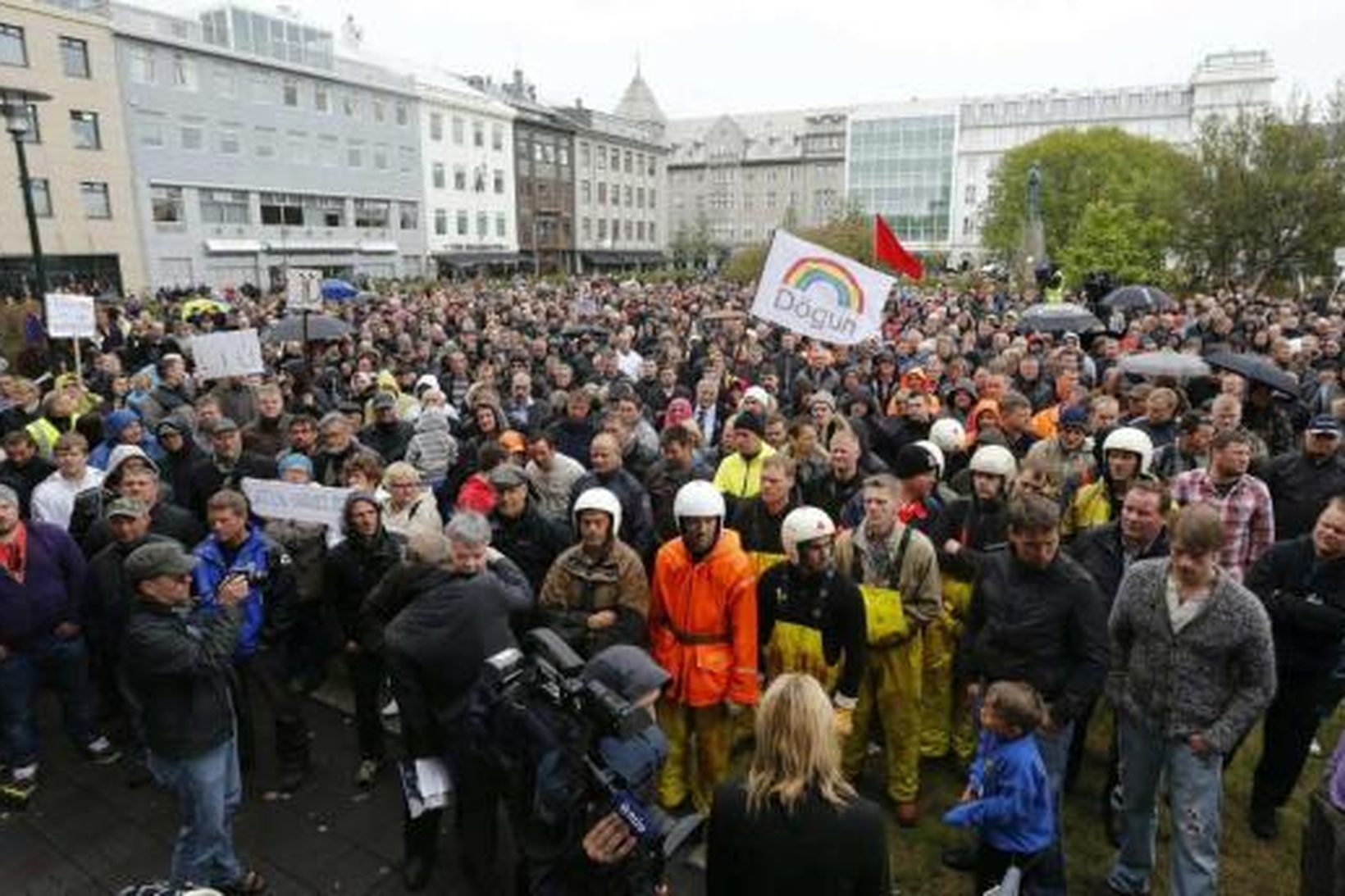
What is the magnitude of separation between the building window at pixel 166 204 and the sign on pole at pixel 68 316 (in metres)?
37.3

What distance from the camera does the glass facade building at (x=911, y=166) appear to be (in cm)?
8594

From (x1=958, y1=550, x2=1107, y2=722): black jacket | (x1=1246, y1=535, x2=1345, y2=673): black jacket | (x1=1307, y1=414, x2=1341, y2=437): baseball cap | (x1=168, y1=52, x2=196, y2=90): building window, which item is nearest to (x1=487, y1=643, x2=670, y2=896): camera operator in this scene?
(x1=958, y1=550, x2=1107, y2=722): black jacket

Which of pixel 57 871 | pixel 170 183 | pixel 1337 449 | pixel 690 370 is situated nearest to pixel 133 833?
pixel 57 871

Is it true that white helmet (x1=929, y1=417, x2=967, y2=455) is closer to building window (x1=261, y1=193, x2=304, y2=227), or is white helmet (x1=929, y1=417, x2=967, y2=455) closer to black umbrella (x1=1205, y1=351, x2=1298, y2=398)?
black umbrella (x1=1205, y1=351, x2=1298, y2=398)

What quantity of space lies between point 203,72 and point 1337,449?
5201cm

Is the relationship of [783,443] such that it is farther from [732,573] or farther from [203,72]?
[203,72]

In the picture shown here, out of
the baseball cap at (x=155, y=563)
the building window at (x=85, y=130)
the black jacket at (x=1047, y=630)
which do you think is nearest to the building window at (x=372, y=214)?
the building window at (x=85, y=130)

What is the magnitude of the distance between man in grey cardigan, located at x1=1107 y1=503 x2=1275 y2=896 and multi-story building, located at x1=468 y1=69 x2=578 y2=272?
67305mm

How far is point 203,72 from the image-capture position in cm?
4378

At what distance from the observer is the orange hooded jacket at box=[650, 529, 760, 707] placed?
436cm

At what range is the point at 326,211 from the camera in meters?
51.1

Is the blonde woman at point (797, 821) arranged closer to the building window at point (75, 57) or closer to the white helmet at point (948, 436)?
the white helmet at point (948, 436)

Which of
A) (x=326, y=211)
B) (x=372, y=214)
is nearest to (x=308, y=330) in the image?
(x=326, y=211)

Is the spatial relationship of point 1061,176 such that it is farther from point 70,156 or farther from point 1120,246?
point 70,156
